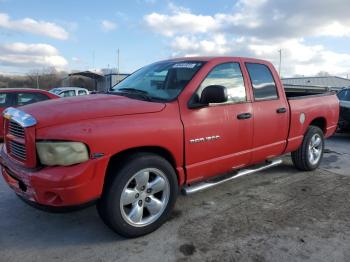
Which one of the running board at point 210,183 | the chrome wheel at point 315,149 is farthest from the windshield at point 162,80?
the chrome wheel at point 315,149

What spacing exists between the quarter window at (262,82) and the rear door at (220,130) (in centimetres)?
24

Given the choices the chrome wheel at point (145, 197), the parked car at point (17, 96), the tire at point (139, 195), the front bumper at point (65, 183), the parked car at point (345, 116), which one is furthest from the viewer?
the parked car at point (345, 116)

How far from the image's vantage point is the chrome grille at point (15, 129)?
3.42m

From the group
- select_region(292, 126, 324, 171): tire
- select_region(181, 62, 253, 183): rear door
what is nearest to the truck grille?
select_region(181, 62, 253, 183): rear door

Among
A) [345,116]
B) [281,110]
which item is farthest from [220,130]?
[345,116]

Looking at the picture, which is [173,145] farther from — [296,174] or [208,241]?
[296,174]

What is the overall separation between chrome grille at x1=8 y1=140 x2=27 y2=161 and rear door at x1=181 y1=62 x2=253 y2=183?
1600 mm

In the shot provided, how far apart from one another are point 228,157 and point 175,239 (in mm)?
1306

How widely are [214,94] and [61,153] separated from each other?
1.73 m

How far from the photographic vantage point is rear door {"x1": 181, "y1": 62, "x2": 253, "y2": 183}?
403cm

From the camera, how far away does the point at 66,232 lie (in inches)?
151

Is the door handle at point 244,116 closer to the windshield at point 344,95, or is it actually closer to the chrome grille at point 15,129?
the chrome grille at point 15,129

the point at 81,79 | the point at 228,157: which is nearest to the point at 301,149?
the point at 228,157

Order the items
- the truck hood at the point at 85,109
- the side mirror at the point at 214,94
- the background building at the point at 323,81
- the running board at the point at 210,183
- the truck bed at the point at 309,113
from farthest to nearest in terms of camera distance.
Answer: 1. the background building at the point at 323,81
2. the truck bed at the point at 309,113
3. the running board at the point at 210,183
4. the side mirror at the point at 214,94
5. the truck hood at the point at 85,109
